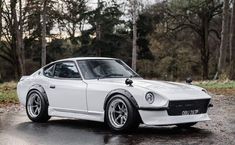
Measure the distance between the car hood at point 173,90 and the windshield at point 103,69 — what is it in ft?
1.93

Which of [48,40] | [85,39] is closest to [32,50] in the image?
[48,40]

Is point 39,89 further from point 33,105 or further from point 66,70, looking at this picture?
point 66,70

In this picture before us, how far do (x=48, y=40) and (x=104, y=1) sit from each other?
8894 mm

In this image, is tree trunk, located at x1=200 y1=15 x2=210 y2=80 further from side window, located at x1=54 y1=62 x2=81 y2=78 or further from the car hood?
the car hood

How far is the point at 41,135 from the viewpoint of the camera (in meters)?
8.41

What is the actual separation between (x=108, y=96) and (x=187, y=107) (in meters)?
1.44

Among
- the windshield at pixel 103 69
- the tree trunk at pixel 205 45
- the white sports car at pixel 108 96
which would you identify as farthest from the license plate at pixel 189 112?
the tree trunk at pixel 205 45

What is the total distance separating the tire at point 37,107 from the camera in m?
10.3

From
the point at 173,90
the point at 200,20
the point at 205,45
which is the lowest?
the point at 173,90

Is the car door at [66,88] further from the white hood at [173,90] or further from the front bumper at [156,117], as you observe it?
the front bumper at [156,117]

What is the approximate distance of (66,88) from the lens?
9711 millimetres

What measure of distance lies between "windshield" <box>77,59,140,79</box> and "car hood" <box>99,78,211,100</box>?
590 millimetres

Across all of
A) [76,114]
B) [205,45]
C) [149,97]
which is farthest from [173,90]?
[205,45]

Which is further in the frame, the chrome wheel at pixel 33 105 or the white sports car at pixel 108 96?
the chrome wheel at pixel 33 105
